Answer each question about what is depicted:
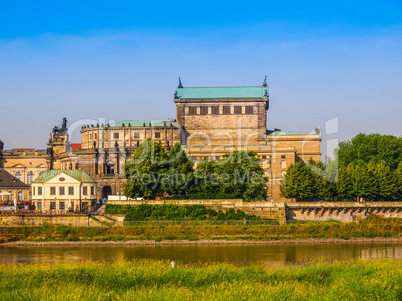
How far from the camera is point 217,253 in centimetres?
5803

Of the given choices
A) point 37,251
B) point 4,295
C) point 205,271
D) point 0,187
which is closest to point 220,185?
point 37,251

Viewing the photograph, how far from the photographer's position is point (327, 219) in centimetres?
7856

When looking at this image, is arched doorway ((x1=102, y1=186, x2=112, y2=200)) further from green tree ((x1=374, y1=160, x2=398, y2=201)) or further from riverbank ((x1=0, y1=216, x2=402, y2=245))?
green tree ((x1=374, y1=160, x2=398, y2=201))

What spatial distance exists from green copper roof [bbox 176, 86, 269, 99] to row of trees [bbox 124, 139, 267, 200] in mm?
30011

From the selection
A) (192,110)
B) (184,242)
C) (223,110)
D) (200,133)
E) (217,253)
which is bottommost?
(217,253)

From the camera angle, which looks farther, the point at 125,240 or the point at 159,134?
the point at 159,134

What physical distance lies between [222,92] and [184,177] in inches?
1378

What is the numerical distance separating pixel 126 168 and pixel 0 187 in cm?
2459

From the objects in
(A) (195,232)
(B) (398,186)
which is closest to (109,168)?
(A) (195,232)

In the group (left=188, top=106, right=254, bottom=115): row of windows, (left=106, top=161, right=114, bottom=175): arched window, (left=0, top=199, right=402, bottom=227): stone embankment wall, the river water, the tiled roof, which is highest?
(left=188, top=106, right=254, bottom=115): row of windows

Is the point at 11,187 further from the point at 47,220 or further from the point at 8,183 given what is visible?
the point at 47,220

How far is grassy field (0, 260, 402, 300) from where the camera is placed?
3011 cm

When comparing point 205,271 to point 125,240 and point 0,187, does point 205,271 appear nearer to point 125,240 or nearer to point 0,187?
point 125,240

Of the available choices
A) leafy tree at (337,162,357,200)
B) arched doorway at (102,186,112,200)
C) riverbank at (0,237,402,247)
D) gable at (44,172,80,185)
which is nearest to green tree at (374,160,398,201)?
leafy tree at (337,162,357,200)
